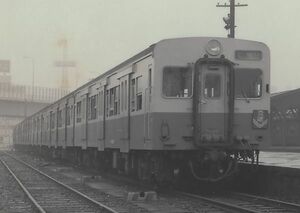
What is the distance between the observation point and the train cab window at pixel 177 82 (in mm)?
13211

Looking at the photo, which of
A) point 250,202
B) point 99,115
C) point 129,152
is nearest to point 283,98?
point 99,115

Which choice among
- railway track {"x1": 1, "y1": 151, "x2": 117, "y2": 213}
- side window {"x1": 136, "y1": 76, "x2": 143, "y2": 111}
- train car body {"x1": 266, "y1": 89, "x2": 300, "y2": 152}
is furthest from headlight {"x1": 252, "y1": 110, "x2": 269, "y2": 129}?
train car body {"x1": 266, "y1": 89, "x2": 300, "y2": 152}

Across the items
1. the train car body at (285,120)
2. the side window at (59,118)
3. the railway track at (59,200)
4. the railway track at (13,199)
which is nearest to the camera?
the railway track at (59,200)

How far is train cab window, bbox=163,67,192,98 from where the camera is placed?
1321cm

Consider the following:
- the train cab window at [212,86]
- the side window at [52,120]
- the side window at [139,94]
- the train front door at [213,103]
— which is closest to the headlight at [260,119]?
the train front door at [213,103]

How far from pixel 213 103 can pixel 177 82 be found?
3.03ft

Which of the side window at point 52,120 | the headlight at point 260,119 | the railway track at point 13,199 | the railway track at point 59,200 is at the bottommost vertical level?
the railway track at point 13,199

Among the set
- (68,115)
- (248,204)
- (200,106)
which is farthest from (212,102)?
(68,115)

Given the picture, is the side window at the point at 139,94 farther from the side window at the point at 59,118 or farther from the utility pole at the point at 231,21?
the side window at the point at 59,118

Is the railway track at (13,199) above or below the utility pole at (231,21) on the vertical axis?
below

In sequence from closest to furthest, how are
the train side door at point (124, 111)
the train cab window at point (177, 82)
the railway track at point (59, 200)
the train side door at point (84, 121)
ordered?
the railway track at point (59, 200)
the train cab window at point (177, 82)
the train side door at point (124, 111)
the train side door at point (84, 121)

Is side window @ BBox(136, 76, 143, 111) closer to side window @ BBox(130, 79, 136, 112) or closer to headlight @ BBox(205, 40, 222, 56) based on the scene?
side window @ BBox(130, 79, 136, 112)

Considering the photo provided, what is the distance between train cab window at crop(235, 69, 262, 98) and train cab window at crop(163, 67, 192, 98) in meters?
1.11

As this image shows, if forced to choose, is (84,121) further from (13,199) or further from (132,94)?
(13,199)
